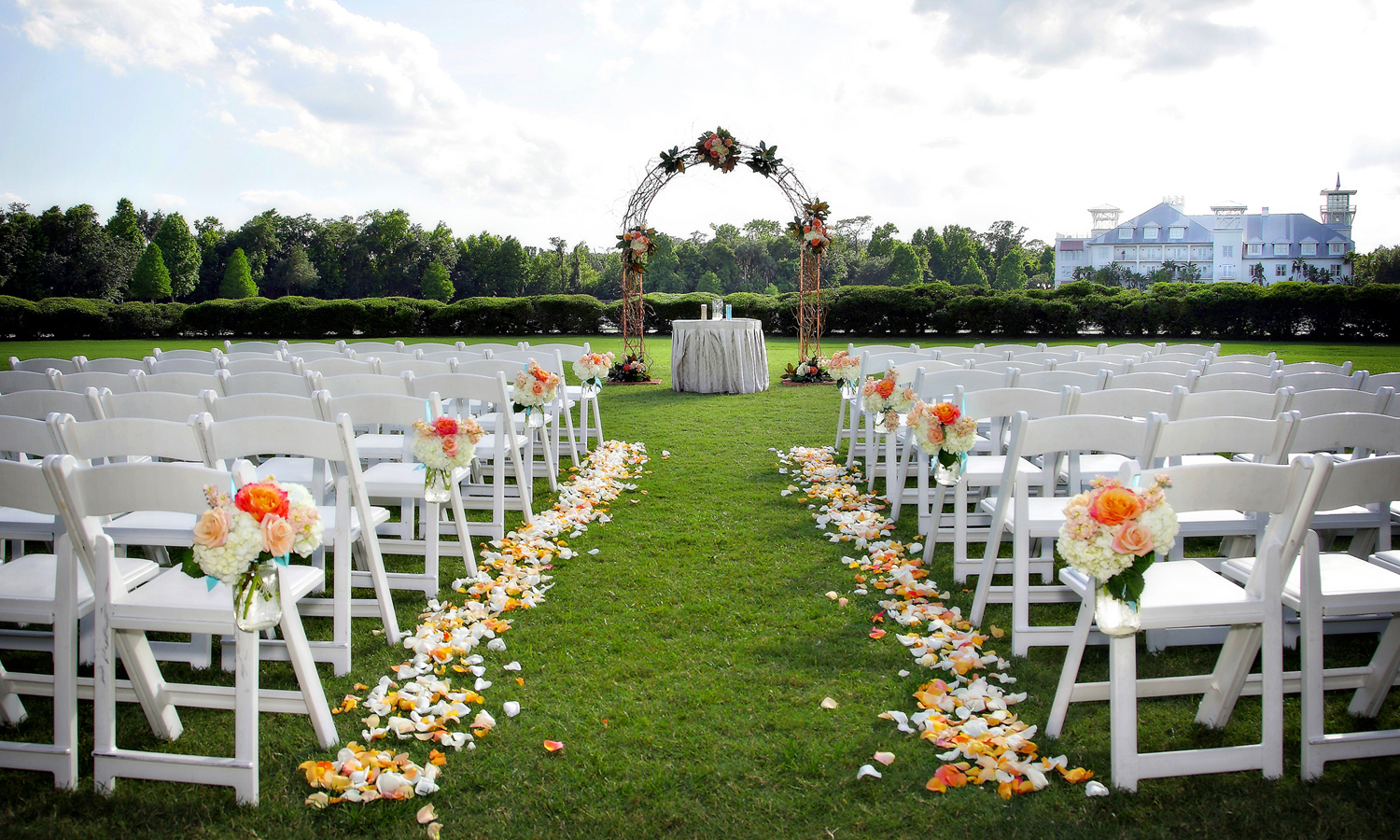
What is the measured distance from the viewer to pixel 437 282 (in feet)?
174

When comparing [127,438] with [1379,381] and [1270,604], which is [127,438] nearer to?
[1270,604]

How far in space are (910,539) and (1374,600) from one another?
2.48 metres

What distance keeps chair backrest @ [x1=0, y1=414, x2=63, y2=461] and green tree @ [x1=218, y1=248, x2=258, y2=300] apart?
178 ft

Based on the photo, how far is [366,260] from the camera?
56.4 metres

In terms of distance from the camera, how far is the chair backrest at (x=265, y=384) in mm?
4652

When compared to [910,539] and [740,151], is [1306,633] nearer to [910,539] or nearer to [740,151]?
[910,539]

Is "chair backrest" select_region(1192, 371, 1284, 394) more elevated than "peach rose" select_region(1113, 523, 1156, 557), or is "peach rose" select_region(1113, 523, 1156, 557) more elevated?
"chair backrest" select_region(1192, 371, 1284, 394)

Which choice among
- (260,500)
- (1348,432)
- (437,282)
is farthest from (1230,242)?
(260,500)

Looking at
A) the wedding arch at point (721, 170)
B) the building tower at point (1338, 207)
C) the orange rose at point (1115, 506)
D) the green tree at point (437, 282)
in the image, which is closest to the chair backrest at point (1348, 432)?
the orange rose at point (1115, 506)

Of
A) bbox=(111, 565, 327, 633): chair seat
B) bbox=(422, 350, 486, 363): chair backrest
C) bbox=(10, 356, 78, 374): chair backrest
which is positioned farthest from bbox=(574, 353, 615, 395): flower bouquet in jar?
bbox=(111, 565, 327, 633): chair seat

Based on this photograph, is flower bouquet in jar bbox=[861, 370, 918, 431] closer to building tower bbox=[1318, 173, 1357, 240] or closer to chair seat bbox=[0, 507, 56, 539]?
chair seat bbox=[0, 507, 56, 539]

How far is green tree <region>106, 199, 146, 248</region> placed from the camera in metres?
50.2

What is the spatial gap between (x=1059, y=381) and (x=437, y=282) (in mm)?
53216

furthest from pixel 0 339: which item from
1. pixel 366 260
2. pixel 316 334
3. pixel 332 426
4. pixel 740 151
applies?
pixel 366 260
